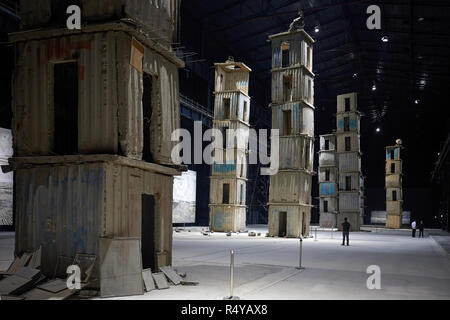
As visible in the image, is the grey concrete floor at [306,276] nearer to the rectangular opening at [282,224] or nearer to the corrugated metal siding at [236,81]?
the rectangular opening at [282,224]

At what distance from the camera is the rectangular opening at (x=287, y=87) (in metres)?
35.3

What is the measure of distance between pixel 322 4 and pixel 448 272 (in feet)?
99.2

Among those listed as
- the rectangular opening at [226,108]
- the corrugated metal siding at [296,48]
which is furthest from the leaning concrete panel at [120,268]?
the rectangular opening at [226,108]

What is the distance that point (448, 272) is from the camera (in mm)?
15008

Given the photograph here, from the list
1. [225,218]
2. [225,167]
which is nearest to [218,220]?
[225,218]

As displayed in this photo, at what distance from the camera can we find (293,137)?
111ft

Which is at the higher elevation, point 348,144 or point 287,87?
point 287,87

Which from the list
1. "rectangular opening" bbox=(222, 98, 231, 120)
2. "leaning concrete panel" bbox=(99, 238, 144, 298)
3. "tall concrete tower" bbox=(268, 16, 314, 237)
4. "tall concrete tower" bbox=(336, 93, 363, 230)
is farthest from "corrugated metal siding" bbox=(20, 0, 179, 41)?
"tall concrete tower" bbox=(336, 93, 363, 230)

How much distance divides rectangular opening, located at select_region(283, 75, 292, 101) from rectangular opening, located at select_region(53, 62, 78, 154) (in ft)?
77.9

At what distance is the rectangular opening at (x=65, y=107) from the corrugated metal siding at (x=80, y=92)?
1.33 metres

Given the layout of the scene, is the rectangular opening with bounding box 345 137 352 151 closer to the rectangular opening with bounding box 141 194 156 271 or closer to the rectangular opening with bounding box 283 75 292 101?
the rectangular opening with bounding box 283 75 292 101

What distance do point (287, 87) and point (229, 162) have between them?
8.49m

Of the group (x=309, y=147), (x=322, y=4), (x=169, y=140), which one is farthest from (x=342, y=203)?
(x=169, y=140)

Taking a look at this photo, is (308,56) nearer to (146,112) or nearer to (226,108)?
(226,108)
